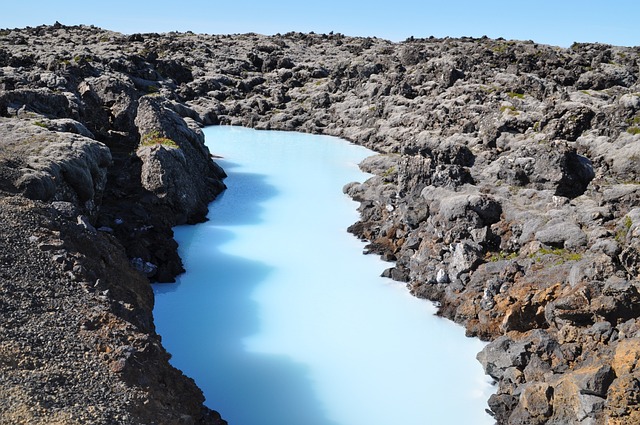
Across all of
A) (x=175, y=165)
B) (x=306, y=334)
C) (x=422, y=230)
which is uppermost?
(x=422, y=230)

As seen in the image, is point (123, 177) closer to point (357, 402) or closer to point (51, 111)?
point (51, 111)

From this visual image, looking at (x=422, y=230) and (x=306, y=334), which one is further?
(x=422, y=230)

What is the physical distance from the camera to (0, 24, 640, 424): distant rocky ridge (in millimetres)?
16047

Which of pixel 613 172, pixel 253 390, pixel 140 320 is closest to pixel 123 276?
pixel 140 320

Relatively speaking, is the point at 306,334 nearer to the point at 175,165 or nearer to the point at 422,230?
the point at 422,230

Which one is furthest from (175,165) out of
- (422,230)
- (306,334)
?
(306,334)

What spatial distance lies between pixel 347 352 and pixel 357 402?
10.9 ft

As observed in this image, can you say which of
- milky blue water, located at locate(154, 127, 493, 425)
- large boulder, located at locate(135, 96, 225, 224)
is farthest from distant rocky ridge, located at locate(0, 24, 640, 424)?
milky blue water, located at locate(154, 127, 493, 425)

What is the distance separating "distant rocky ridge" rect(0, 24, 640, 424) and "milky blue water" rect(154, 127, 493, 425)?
150cm

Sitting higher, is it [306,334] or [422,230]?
[422,230]

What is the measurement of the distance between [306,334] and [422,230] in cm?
1214

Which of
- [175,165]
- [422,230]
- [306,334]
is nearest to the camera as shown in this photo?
[306,334]

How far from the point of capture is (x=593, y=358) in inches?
739

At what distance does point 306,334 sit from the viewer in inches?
959
